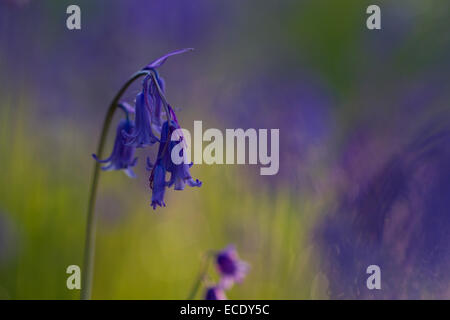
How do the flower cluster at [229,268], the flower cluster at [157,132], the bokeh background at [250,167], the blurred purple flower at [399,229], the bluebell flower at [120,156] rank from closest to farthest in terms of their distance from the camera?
the flower cluster at [157,132], the bluebell flower at [120,156], the flower cluster at [229,268], the blurred purple flower at [399,229], the bokeh background at [250,167]

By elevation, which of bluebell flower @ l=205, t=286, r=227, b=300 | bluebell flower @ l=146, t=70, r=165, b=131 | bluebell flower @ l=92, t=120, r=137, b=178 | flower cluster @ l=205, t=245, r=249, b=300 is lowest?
bluebell flower @ l=205, t=286, r=227, b=300

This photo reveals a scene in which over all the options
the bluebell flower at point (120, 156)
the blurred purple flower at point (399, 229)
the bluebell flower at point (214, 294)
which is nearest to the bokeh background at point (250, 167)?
the blurred purple flower at point (399, 229)

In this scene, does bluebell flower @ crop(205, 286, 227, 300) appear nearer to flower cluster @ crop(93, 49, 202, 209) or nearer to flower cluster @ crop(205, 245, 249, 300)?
flower cluster @ crop(205, 245, 249, 300)

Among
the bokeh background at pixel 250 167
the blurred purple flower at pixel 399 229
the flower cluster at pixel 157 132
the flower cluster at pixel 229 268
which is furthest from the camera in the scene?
the bokeh background at pixel 250 167

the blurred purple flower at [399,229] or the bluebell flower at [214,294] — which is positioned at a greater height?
the blurred purple flower at [399,229]

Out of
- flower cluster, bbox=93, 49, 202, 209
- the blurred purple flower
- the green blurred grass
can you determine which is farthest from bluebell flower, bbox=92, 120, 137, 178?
the blurred purple flower

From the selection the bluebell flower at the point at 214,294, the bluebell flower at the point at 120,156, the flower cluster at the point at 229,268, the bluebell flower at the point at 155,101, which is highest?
the bluebell flower at the point at 155,101

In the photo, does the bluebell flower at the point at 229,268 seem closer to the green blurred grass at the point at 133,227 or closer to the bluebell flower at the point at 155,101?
the green blurred grass at the point at 133,227
